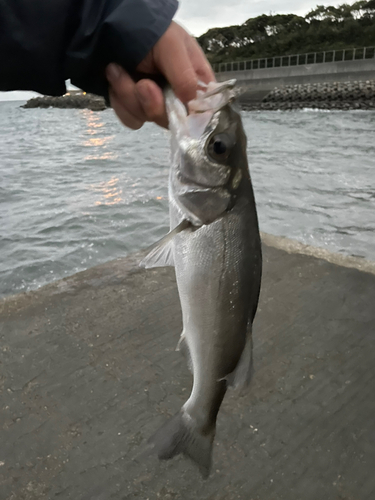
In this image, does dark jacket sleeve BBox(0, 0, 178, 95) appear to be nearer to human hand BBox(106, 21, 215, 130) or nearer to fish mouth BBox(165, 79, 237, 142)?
human hand BBox(106, 21, 215, 130)

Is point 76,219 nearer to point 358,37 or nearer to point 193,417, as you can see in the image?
point 193,417

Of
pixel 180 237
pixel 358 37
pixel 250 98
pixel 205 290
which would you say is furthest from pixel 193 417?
pixel 358 37

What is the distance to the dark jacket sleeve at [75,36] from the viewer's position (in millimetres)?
1321

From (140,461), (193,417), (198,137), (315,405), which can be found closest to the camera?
(198,137)

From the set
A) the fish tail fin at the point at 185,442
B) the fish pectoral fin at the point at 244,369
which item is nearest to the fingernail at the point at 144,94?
the fish pectoral fin at the point at 244,369

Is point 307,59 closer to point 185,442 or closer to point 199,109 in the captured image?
point 199,109

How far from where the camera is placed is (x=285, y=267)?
4.02m

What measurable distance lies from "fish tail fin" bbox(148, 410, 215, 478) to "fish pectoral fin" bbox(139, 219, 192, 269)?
0.61 metres

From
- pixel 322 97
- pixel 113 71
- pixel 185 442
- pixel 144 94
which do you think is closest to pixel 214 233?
pixel 144 94

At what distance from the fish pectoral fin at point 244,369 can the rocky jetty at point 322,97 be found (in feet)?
109

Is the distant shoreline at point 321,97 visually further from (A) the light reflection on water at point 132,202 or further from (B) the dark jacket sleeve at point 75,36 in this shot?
(B) the dark jacket sleeve at point 75,36

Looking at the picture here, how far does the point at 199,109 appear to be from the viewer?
135 cm

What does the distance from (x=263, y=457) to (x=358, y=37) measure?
56002mm

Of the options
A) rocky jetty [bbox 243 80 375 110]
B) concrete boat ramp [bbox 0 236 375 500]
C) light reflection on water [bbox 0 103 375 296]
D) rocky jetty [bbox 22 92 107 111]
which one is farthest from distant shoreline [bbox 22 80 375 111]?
rocky jetty [bbox 22 92 107 111]
